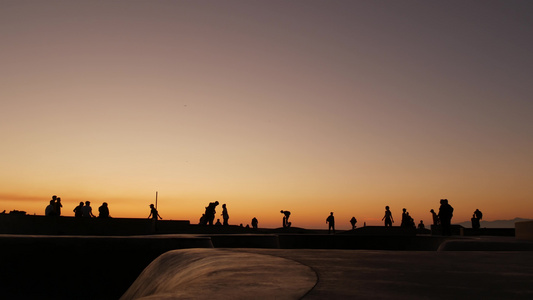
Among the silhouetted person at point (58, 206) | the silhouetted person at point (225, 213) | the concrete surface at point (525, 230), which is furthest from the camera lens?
the silhouetted person at point (225, 213)

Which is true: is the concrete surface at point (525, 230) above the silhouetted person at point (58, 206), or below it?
below

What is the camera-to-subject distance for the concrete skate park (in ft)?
10.5

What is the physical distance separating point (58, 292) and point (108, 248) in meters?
1.16

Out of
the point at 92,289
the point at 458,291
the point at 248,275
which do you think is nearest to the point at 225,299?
the point at 248,275

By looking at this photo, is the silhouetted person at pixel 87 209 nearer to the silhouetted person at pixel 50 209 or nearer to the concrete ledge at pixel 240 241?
the silhouetted person at pixel 50 209

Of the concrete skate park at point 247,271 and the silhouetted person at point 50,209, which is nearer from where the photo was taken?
the concrete skate park at point 247,271

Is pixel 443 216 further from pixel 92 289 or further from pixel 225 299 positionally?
pixel 225 299

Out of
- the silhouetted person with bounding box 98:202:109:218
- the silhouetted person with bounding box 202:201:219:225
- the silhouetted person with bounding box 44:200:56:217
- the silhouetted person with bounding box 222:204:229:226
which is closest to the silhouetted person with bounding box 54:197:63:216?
the silhouetted person with bounding box 44:200:56:217

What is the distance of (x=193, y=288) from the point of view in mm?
3266

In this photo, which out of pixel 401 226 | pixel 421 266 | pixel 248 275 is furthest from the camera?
pixel 401 226

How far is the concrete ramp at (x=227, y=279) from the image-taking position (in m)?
3.00

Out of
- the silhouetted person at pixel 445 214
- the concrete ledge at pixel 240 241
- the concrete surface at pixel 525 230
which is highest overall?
the silhouetted person at pixel 445 214

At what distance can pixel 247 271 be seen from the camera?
411 centimetres

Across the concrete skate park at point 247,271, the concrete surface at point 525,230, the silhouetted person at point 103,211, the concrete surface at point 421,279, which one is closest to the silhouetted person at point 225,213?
the silhouetted person at point 103,211
